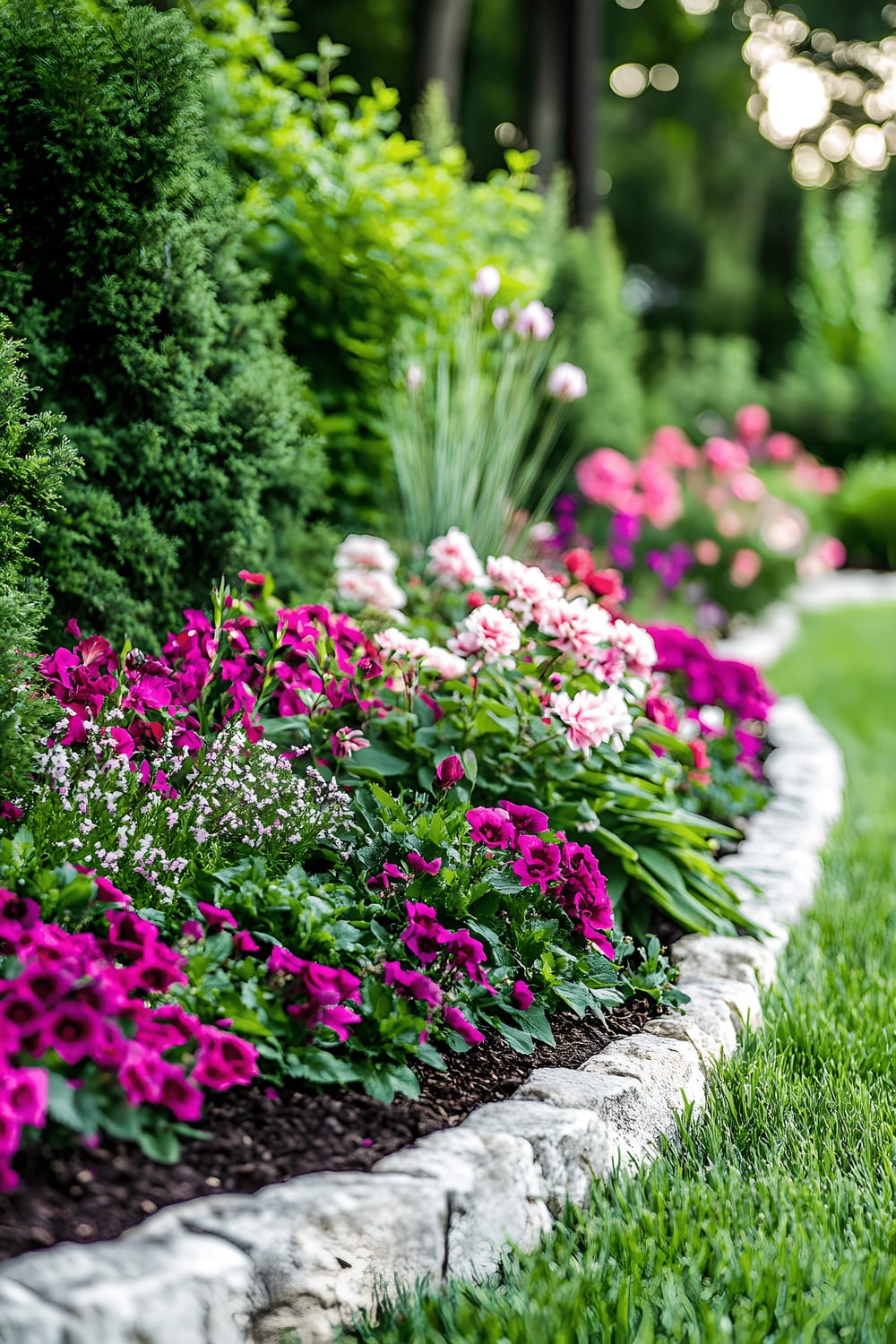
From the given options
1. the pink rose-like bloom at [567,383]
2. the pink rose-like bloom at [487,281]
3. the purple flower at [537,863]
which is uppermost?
the pink rose-like bloom at [487,281]

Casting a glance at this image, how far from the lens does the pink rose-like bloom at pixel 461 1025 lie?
5.64ft

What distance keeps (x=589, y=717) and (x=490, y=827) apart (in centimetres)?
35

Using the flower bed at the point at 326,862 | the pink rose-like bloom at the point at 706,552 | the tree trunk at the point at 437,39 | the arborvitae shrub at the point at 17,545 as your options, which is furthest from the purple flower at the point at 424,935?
the tree trunk at the point at 437,39

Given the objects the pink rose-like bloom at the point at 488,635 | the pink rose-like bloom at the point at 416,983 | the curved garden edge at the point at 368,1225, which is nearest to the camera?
the curved garden edge at the point at 368,1225

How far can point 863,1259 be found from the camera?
59.4 inches

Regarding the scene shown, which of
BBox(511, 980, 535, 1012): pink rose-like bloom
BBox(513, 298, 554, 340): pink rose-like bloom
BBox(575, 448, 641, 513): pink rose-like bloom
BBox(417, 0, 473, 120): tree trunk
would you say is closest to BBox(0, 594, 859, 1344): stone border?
BBox(511, 980, 535, 1012): pink rose-like bloom

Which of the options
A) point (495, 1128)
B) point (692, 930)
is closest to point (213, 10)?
point (692, 930)

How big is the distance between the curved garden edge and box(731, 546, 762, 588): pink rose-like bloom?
5.36m

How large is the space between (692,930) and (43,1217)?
5.46 ft

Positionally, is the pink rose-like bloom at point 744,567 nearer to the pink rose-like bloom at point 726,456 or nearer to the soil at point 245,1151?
the pink rose-like bloom at point 726,456

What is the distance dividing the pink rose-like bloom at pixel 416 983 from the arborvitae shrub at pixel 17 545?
66 centimetres

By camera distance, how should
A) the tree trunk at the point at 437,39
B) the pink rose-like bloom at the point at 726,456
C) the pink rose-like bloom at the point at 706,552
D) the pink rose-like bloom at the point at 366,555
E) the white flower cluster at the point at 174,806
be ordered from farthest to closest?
the tree trunk at the point at 437,39 → the pink rose-like bloom at the point at 726,456 → the pink rose-like bloom at the point at 706,552 → the pink rose-like bloom at the point at 366,555 → the white flower cluster at the point at 174,806

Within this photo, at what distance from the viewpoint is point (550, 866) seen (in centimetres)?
199

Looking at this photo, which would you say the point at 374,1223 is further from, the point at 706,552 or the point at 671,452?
the point at 671,452
